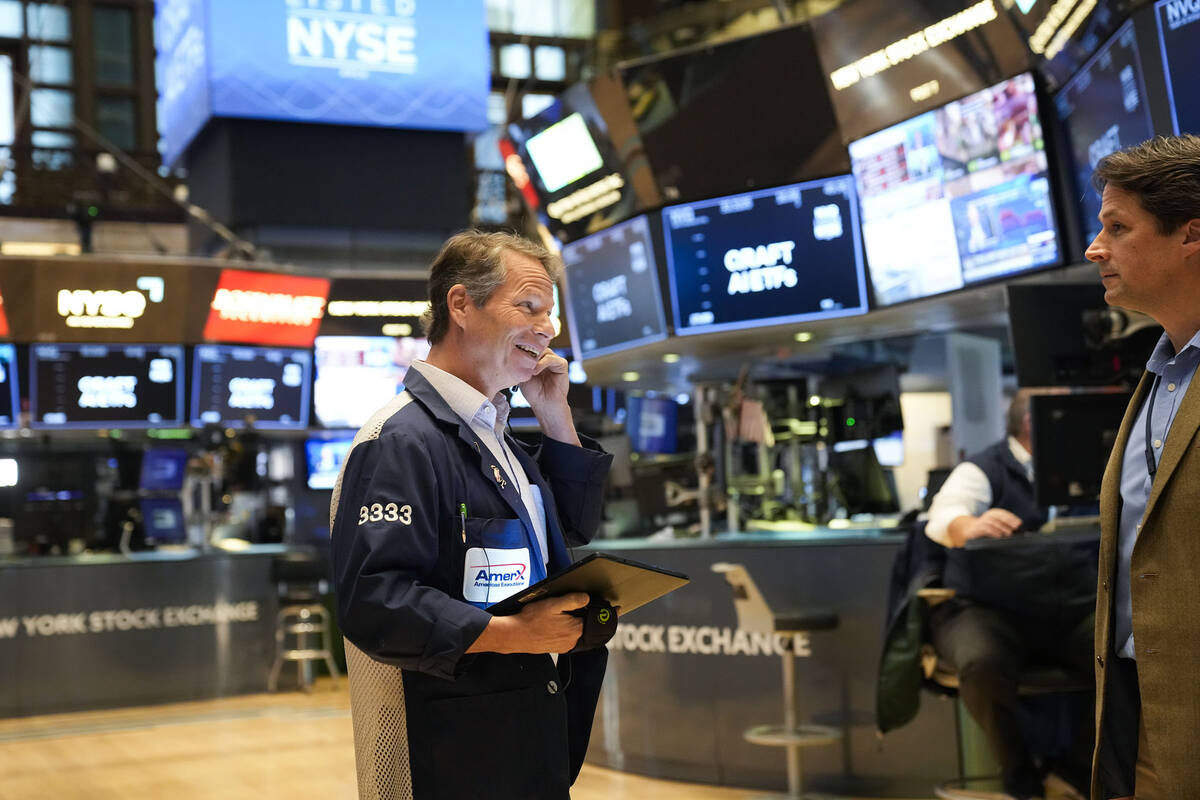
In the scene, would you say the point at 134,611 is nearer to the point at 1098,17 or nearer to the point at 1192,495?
the point at 1098,17

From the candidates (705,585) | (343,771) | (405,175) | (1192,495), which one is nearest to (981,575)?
(705,585)

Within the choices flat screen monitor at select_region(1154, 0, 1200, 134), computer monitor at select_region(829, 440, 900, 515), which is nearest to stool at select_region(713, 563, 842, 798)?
computer monitor at select_region(829, 440, 900, 515)

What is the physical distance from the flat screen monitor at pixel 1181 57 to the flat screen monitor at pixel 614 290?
307 centimetres

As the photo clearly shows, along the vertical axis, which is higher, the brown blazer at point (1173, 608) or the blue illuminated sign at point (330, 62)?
the blue illuminated sign at point (330, 62)

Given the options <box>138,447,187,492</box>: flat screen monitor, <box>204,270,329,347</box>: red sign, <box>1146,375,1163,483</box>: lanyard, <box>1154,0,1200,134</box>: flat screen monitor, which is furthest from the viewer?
<box>138,447,187,492</box>: flat screen monitor

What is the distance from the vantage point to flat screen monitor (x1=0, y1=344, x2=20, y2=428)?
8477 mm

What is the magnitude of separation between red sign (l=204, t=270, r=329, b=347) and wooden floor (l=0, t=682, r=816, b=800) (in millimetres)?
2492

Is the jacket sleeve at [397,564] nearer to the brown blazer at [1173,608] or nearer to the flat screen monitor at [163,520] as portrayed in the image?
the brown blazer at [1173,608]

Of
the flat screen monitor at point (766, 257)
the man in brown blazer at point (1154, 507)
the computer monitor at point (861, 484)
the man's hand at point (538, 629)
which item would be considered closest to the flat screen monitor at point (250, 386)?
the flat screen monitor at point (766, 257)

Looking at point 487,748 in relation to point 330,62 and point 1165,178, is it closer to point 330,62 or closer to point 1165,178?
point 1165,178

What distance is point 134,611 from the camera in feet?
27.0

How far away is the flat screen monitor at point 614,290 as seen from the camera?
6.21 m

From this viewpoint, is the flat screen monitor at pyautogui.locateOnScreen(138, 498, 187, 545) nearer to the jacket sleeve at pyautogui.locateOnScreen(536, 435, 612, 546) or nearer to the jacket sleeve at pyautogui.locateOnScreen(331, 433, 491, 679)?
the jacket sleeve at pyautogui.locateOnScreen(536, 435, 612, 546)

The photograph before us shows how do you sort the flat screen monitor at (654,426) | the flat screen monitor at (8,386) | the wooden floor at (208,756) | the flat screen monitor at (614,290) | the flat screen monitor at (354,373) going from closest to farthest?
1. the wooden floor at (208,756)
2. the flat screen monitor at (614,290)
3. the flat screen monitor at (654,426)
4. the flat screen monitor at (8,386)
5. the flat screen monitor at (354,373)
